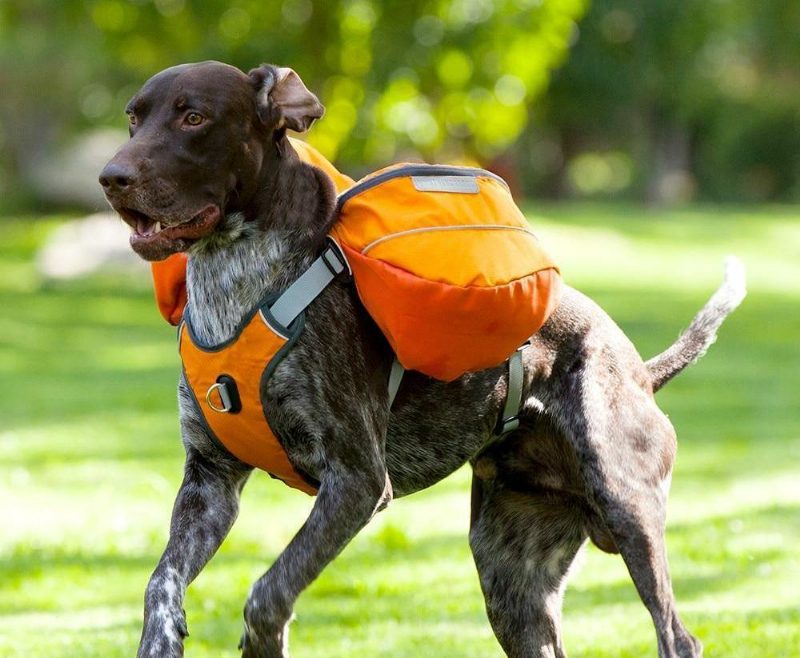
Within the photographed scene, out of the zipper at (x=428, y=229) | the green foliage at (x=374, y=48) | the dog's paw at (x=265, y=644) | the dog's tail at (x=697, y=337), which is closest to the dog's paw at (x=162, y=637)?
the dog's paw at (x=265, y=644)

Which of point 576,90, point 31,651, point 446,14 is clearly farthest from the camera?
point 576,90

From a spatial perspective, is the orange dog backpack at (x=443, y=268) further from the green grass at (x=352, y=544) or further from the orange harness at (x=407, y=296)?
the green grass at (x=352, y=544)

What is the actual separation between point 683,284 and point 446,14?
24.6ft

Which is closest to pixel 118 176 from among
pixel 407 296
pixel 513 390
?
pixel 407 296

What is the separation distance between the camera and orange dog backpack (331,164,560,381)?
430 centimetres

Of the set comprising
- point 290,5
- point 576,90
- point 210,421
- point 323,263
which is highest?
point 323,263

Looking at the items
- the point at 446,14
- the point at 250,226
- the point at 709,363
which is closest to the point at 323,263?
the point at 250,226

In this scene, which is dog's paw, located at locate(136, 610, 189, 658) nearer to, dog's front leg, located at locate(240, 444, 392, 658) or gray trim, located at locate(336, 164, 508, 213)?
dog's front leg, located at locate(240, 444, 392, 658)

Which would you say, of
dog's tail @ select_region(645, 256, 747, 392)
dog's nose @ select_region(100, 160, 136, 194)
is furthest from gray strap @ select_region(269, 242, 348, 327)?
dog's tail @ select_region(645, 256, 747, 392)

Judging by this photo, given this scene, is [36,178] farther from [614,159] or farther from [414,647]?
[614,159]

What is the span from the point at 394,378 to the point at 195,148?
0.91 metres

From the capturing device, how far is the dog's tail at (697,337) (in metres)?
5.18

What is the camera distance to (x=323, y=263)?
14.3ft

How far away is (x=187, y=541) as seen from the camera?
4.30m
